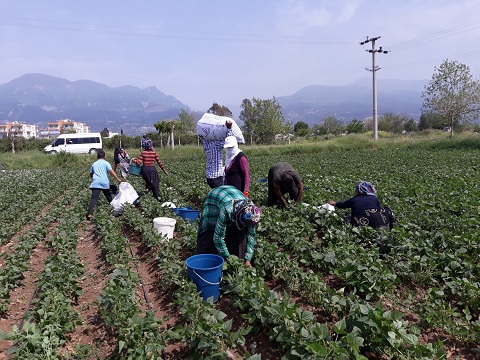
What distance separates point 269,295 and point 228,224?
1.03 m

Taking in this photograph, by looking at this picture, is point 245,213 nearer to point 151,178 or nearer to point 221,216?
point 221,216

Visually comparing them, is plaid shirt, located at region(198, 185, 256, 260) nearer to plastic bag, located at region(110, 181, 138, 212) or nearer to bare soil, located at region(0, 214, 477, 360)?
bare soil, located at region(0, 214, 477, 360)

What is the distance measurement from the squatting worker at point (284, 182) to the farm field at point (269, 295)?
540 mm

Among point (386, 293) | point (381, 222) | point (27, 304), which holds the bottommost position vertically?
point (27, 304)

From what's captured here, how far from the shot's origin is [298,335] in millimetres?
2721

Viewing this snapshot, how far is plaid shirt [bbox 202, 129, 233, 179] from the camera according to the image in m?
5.59

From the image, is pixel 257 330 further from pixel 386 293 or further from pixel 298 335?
pixel 386 293

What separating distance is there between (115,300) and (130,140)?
3805 cm

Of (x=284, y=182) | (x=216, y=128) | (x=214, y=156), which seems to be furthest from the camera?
(x=284, y=182)

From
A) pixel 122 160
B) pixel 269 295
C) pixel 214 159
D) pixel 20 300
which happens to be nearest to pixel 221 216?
pixel 269 295

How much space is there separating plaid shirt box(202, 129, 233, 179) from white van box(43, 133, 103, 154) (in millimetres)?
27260

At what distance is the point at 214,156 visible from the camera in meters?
5.72

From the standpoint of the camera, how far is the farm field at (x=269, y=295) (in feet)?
9.16

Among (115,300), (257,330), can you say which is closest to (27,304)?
(115,300)
